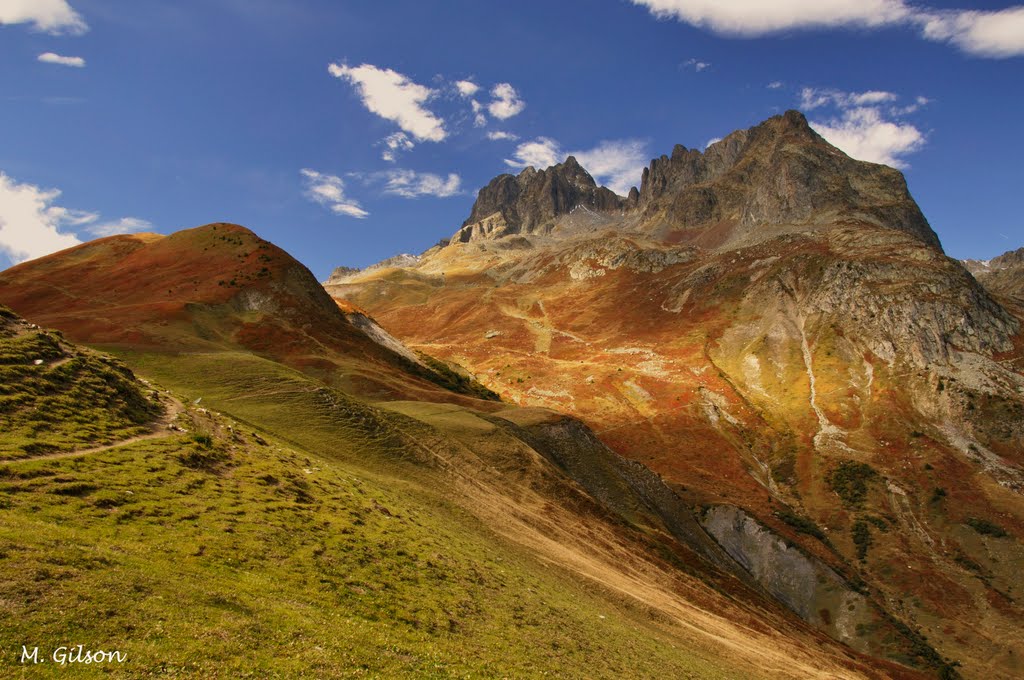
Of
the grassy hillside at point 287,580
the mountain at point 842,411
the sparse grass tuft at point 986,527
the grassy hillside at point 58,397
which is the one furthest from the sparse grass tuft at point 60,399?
the sparse grass tuft at point 986,527

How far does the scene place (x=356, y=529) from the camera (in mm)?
24469

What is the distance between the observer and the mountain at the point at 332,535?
44.5 ft

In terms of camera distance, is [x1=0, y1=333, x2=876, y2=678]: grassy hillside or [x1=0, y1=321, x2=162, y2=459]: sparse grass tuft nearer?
[x1=0, y1=333, x2=876, y2=678]: grassy hillside

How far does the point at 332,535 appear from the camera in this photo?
74.4 ft

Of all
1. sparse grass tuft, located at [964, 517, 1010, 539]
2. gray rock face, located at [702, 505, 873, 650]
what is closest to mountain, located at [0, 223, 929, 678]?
gray rock face, located at [702, 505, 873, 650]

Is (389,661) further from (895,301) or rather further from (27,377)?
(895,301)

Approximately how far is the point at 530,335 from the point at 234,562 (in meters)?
178

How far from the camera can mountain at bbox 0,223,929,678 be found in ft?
44.5

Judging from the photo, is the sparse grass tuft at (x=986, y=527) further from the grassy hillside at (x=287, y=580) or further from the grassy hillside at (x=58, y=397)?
the grassy hillside at (x=58, y=397)
